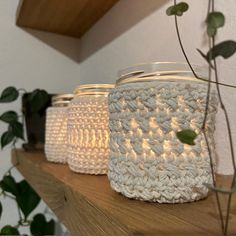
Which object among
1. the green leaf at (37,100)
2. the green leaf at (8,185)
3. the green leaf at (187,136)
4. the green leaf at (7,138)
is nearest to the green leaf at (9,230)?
the green leaf at (8,185)

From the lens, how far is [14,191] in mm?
949

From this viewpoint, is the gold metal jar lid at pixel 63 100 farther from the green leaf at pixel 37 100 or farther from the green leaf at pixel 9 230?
the green leaf at pixel 9 230

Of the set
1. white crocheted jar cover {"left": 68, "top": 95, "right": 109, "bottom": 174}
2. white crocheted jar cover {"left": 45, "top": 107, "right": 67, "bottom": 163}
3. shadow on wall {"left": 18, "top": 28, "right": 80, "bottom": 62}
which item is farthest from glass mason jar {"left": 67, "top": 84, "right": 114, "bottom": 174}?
shadow on wall {"left": 18, "top": 28, "right": 80, "bottom": 62}

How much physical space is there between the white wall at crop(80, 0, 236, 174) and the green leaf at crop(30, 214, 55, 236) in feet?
1.66

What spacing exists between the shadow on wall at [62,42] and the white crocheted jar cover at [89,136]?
2.29 ft

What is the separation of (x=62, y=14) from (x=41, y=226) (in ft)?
2.34

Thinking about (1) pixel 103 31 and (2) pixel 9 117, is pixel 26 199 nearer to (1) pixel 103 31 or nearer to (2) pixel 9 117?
(2) pixel 9 117

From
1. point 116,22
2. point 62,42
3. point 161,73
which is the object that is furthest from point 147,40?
point 62,42

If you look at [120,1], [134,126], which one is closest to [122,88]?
[134,126]

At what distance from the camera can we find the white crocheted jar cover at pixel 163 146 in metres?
0.30

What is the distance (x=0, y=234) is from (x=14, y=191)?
0.47 feet

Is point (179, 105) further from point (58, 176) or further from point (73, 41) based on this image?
point (73, 41)

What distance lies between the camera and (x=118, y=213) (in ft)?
0.87

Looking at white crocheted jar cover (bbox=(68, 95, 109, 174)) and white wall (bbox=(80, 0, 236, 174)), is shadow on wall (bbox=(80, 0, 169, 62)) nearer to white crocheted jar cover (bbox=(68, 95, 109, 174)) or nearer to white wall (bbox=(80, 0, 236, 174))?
white wall (bbox=(80, 0, 236, 174))
